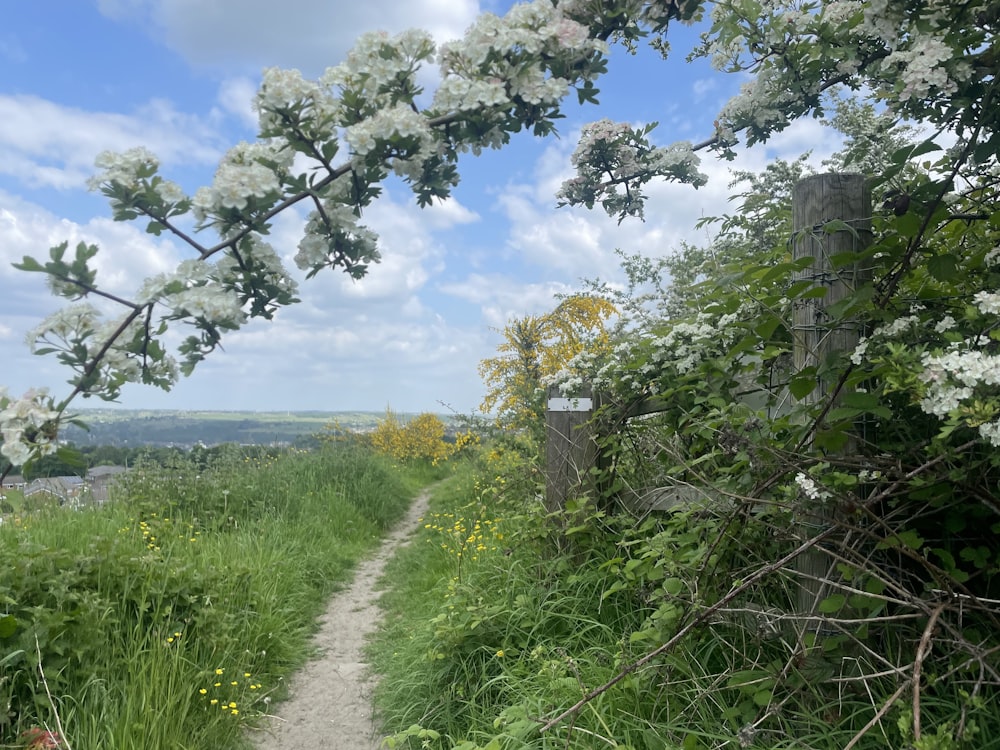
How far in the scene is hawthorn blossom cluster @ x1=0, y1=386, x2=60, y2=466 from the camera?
1.47 metres

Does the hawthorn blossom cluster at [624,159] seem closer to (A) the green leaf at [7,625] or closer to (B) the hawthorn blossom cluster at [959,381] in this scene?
(B) the hawthorn blossom cluster at [959,381]

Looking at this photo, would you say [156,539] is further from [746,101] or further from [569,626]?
[746,101]

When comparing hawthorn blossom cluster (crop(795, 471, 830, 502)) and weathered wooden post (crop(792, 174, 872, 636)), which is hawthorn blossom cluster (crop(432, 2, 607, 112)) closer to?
weathered wooden post (crop(792, 174, 872, 636))

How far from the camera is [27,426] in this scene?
1512 mm

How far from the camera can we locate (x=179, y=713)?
327cm

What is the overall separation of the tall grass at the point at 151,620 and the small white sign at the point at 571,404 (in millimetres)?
2352

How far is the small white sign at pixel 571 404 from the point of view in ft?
12.8

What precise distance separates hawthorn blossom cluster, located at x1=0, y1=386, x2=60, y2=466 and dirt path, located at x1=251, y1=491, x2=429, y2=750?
8.56ft

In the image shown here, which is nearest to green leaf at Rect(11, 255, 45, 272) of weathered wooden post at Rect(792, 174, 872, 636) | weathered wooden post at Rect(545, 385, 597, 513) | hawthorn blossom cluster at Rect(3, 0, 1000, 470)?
hawthorn blossom cluster at Rect(3, 0, 1000, 470)

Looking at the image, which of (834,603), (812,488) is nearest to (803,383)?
(812,488)

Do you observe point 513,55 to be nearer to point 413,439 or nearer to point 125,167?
point 125,167

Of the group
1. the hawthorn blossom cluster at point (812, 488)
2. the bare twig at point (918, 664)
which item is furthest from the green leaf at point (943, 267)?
the bare twig at point (918, 664)

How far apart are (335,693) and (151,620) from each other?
1152 millimetres

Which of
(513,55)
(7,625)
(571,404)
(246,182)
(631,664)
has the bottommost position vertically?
(7,625)
